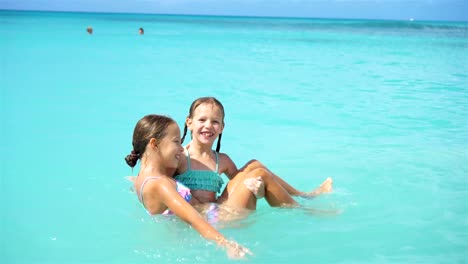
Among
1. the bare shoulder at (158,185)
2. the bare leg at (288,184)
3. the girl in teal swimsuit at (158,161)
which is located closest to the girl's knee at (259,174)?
the bare leg at (288,184)

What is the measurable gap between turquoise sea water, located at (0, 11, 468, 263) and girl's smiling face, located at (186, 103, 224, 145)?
576mm

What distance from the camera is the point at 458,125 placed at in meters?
6.60

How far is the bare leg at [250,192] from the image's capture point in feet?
11.0

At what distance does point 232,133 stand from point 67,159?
1910 mm

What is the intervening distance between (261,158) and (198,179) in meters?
1.78

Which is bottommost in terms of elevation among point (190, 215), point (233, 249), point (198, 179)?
point (233, 249)

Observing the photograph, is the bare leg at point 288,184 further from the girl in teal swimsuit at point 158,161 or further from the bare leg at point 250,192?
the girl in teal swimsuit at point 158,161

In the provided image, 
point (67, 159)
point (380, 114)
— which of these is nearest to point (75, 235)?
point (67, 159)

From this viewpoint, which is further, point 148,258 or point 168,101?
point 168,101

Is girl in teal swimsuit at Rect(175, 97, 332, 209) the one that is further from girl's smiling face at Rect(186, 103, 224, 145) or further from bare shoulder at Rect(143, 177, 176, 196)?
bare shoulder at Rect(143, 177, 176, 196)

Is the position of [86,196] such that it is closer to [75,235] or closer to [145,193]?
[75,235]

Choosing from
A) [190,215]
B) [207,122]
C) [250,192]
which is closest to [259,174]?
[250,192]

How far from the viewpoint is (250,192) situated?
3344mm

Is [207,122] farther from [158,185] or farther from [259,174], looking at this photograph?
[158,185]
